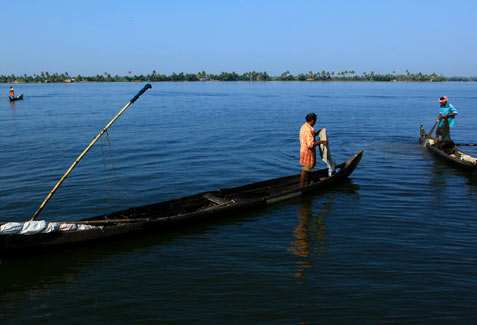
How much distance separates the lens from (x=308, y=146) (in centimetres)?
959

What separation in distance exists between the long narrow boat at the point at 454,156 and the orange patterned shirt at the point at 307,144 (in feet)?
21.5

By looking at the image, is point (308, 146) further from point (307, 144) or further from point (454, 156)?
point (454, 156)

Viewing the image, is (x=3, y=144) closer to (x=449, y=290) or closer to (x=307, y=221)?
(x=307, y=221)

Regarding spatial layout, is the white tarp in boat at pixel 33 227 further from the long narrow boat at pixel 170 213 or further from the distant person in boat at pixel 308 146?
the distant person in boat at pixel 308 146

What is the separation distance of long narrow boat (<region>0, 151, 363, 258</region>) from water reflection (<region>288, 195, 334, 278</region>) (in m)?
0.65

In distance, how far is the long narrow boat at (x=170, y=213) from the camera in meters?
6.91

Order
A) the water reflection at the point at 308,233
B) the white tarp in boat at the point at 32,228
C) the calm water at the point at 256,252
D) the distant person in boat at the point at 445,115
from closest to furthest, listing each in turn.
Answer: the calm water at the point at 256,252, the white tarp in boat at the point at 32,228, the water reflection at the point at 308,233, the distant person in boat at the point at 445,115

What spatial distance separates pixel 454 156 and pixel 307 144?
8172 mm

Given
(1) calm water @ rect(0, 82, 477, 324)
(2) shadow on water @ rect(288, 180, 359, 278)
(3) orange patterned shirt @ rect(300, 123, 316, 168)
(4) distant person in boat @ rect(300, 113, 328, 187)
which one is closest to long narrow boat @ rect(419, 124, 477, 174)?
(1) calm water @ rect(0, 82, 477, 324)

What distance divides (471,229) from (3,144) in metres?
20.7

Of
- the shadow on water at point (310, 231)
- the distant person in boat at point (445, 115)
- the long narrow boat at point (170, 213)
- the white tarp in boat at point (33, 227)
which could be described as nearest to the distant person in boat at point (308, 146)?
the long narrow boat at point (170, 213)

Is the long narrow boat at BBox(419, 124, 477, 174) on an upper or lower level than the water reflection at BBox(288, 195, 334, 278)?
upper

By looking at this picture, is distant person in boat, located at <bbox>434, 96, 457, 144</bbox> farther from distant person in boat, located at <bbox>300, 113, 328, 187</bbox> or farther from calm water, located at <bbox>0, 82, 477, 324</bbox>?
distant person in boat, located at <bbox>300, 113, 328, 187</bbox>

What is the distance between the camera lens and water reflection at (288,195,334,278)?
23.8 ft
